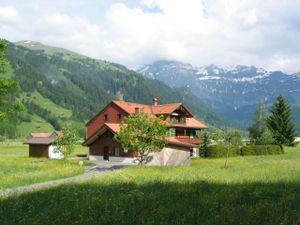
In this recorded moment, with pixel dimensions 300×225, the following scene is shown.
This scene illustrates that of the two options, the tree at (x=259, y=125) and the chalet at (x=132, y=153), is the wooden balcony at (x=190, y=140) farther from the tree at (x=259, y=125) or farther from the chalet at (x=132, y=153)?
the tree at (x=259, y=125)

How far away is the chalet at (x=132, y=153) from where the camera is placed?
213 feet

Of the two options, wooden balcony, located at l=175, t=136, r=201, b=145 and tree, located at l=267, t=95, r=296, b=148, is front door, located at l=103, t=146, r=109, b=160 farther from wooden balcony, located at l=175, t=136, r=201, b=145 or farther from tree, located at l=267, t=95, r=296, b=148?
tree, located at l=267, t=95, r=296, b=148

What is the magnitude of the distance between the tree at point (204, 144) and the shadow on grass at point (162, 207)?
57734 mm

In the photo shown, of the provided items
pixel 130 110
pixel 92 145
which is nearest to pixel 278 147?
pixel 130 110

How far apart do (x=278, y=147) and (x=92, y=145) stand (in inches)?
1411

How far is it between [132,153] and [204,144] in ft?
62.3

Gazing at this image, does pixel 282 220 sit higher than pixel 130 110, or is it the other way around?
pixel 130 110

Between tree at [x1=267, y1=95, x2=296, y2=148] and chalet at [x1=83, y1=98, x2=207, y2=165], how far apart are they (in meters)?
15.9

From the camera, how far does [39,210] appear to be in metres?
15.6

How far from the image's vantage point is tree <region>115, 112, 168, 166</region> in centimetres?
4759

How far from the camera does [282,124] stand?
9094cm

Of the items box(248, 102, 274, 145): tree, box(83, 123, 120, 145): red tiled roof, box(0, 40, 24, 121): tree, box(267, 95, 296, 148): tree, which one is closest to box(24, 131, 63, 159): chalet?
box(83, 123, 120, 145): red tiled roof

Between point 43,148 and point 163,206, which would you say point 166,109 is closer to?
point 43,148

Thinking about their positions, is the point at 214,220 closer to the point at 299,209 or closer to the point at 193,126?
the point at 299,209
